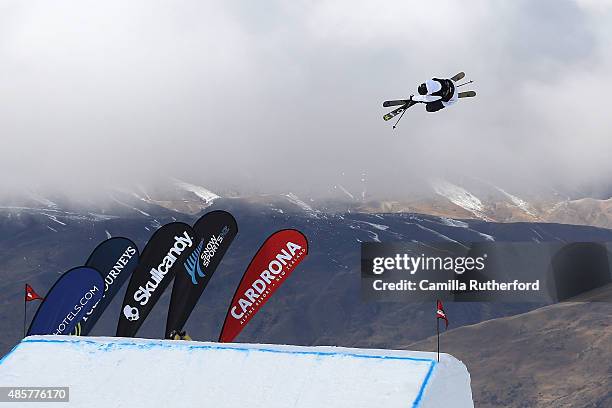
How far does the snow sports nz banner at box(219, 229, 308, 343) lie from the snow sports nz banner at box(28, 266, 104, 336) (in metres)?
3.27

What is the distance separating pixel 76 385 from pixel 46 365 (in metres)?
0.90

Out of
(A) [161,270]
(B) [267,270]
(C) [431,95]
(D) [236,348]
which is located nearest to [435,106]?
(C) [431,95]

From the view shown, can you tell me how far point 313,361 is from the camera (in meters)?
11.7

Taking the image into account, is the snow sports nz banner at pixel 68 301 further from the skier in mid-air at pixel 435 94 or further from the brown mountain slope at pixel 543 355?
the brown mountain slope at pixel 543 355

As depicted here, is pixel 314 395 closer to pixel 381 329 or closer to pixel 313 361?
pixel 313 361

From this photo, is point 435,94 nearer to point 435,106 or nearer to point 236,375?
point 435,106

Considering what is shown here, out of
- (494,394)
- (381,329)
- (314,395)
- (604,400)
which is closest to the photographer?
(314,395)

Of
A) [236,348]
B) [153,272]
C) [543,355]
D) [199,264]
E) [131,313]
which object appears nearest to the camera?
[236,348]

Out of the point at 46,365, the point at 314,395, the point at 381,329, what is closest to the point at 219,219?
the point at 46,365

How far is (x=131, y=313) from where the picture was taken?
21000mm

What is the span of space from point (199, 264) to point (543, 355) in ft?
419

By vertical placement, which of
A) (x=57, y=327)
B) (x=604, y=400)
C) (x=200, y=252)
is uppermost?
(x=200, y=252)

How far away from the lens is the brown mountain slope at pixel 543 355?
127438 mm

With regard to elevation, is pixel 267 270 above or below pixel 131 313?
above
